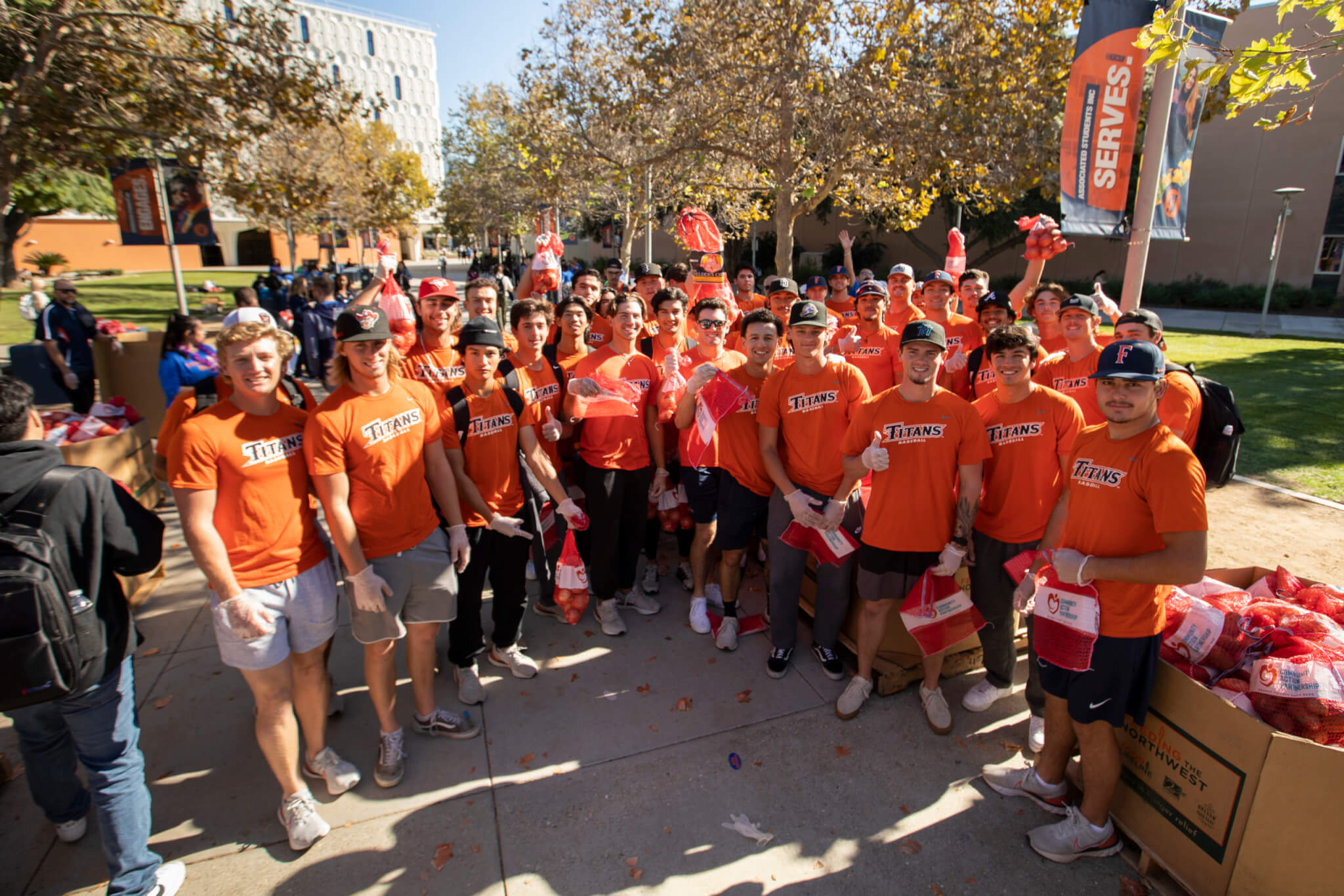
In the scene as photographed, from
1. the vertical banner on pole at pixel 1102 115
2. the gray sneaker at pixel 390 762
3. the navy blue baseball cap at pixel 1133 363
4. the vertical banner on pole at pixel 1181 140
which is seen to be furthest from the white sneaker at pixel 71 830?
the vertical banner on pole at pixel 1181 140

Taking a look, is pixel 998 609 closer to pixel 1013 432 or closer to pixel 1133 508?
pixel 1013 432

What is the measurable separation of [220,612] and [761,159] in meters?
9.71

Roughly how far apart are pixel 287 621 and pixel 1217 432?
5207mm

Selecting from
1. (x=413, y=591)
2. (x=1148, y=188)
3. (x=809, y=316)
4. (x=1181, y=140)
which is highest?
(x=1181, y=140)

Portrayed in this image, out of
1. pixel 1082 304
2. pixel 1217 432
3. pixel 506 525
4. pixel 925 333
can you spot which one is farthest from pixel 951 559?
pixel 506 525

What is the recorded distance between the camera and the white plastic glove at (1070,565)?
269cm

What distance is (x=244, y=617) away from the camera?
2715 millimetres

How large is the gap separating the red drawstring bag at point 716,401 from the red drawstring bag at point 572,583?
1.08 m

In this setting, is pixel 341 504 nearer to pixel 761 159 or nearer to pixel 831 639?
pixel 831 639

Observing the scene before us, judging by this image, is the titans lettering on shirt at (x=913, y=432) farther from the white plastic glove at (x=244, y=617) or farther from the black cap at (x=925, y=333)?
the white plastic glove at (x=244, y=617)

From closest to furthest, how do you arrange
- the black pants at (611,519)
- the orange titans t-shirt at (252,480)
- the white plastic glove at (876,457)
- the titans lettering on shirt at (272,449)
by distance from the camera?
the orange titans t-shirt at (252,480) → the titans lettering on shirt at (272,449) → the white plastic glove at (876,457) → the black pants at (611,519)

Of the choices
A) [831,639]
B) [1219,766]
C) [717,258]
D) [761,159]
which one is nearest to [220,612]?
[831,639]

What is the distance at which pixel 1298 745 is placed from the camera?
232 cm

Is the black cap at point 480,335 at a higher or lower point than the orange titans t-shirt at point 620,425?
higher
